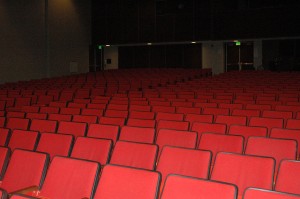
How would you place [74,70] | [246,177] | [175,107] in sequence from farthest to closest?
[74,70] < [175,107] < [246,177]

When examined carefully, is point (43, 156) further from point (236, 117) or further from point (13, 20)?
point (13, 20)

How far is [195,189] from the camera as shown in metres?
2.49

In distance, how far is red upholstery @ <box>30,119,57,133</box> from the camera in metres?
5.33

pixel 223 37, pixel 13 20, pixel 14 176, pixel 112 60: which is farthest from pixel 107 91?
pixel 112 60

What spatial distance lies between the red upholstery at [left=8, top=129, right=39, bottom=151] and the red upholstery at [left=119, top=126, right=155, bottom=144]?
3.55 ft

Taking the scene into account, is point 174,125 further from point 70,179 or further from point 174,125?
point 70,179

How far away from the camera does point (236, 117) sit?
562cm

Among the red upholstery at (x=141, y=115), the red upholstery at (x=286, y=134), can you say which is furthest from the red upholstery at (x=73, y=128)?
the red upholstery at (x=286, y=134)

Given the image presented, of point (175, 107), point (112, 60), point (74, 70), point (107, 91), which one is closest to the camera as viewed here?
point (175, 107)

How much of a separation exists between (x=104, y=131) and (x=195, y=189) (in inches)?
103

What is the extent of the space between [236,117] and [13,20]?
47.3ft

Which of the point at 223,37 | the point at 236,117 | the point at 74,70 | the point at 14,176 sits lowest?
the point at 14,176

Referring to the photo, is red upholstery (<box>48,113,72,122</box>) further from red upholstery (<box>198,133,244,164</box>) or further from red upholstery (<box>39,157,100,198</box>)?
red upholstery (<box>39,157,100,198</box>)

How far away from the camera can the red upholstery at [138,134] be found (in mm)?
4609
